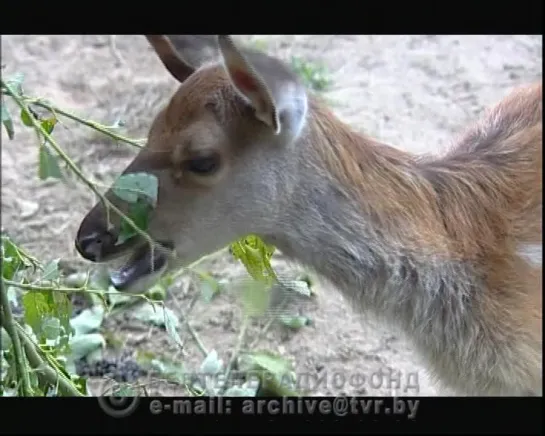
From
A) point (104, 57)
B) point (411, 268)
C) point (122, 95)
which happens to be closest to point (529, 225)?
point (411, 268)

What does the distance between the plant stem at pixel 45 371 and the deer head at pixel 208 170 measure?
247 millimetres

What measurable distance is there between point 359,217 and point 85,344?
1.36m

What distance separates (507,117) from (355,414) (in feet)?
3.37

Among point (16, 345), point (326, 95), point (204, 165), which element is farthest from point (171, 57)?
point (326, 95)

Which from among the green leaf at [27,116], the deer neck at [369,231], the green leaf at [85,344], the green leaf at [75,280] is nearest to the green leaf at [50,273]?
the green leaf at [27,116]

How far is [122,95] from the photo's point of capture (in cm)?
465

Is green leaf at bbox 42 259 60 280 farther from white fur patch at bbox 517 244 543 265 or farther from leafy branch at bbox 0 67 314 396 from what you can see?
white fur patch at bbox 517 244 543 265

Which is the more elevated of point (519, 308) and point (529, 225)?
point (529, 225)

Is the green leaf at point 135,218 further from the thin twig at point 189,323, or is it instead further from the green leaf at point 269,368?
the thin twig at point 189,323

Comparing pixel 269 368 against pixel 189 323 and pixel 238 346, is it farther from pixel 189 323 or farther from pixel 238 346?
pixel 189 323

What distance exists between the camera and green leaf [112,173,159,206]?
6.49 feet

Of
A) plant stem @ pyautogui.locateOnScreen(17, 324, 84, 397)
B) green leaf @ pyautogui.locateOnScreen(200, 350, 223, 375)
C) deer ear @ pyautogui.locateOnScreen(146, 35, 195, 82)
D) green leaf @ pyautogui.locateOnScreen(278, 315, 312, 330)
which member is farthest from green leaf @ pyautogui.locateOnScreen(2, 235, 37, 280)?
green leaf @ pyautogui.locateOnScreen(278, 315, 312, 330)

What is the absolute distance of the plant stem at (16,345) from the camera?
1.89m

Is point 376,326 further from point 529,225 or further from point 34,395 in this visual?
point 34,395
